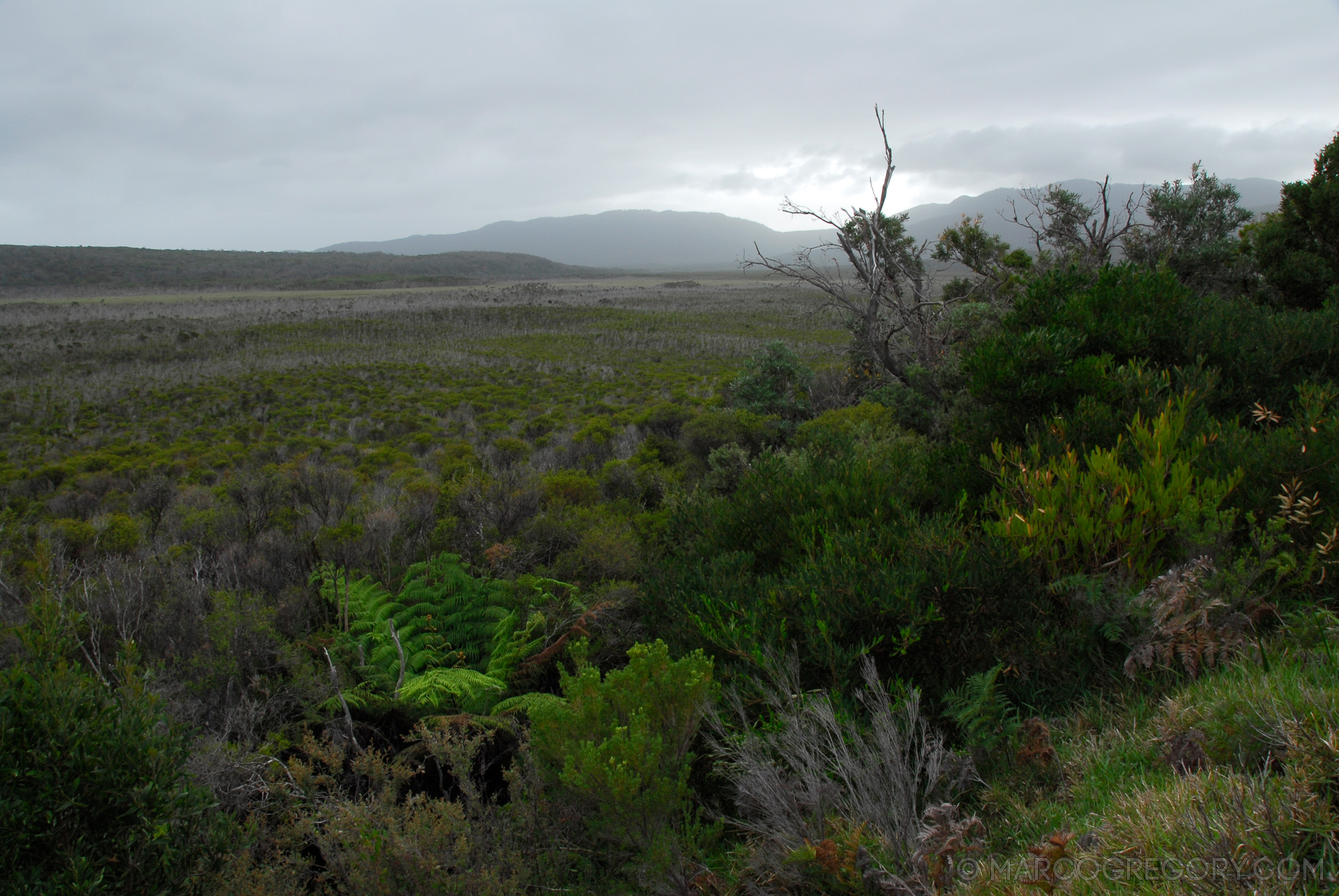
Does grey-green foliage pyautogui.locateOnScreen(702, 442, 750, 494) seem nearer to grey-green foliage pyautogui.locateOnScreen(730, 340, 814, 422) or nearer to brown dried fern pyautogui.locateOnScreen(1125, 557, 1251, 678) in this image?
grey-green foliage pyautogui.locateOnScreen(730, 340, 814, 422)

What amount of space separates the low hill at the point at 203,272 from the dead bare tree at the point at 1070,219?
68.8 m

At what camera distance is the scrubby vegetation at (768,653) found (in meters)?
1.95

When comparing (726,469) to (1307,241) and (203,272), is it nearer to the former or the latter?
(1307,241)

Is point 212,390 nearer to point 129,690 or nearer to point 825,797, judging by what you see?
point 129,690

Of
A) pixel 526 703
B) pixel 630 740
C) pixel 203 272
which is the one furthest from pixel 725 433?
pixel 203 272

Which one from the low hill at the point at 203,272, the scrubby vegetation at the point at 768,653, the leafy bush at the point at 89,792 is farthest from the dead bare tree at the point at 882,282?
the low hill at the point at 203,272

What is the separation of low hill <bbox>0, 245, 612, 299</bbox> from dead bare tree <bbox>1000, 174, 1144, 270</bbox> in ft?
226

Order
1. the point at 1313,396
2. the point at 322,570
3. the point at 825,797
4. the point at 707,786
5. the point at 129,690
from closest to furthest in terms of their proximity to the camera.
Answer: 1. the point at 129,690
2. the point at 825,797
3. the point at 707,786
4. the point at 1313,396
5. the point at 322,570

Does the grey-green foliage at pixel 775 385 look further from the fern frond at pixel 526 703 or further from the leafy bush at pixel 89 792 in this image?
the leafy bush at pixel 89 792

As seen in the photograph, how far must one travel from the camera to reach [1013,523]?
11.0 ft

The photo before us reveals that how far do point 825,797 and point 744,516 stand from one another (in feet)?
7.89

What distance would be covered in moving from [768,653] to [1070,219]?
13.9m

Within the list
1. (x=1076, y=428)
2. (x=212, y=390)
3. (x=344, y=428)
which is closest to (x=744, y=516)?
(x=1076, y=428)

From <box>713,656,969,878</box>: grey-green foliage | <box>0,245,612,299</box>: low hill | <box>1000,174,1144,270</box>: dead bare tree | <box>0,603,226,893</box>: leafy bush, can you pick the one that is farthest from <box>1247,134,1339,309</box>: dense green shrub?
<box>0,245,612,299</box>: low hill
